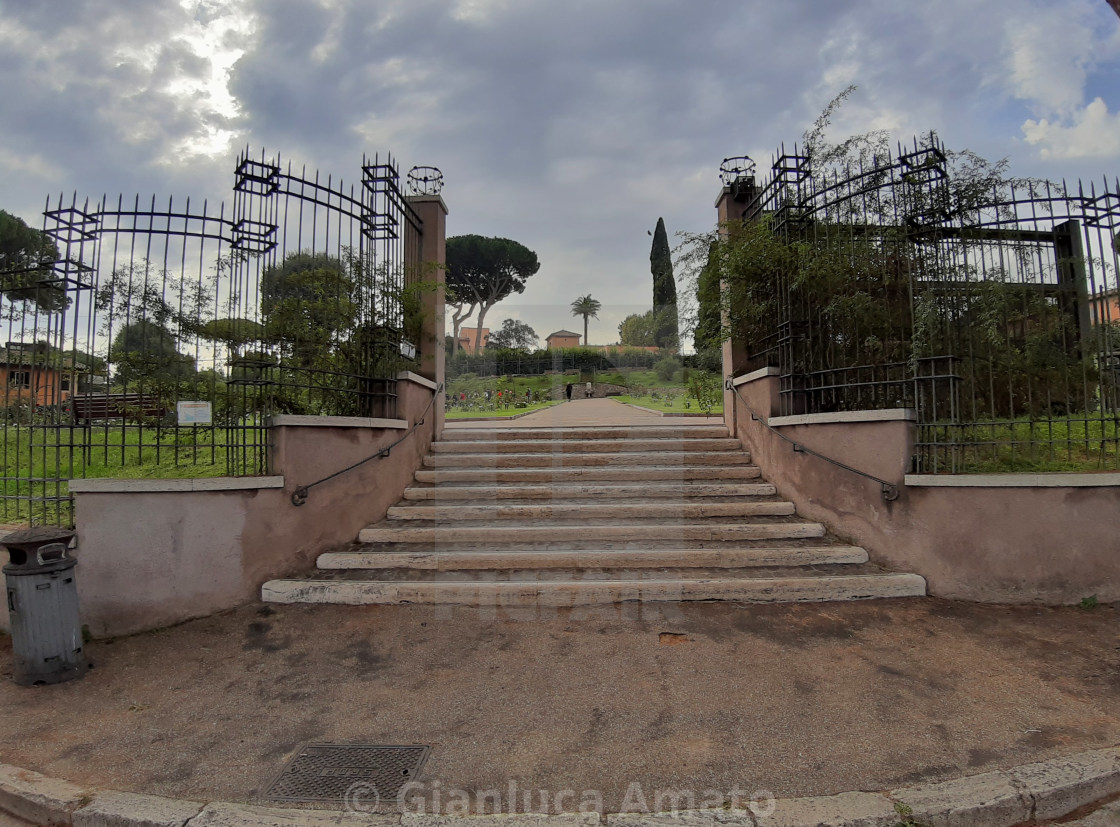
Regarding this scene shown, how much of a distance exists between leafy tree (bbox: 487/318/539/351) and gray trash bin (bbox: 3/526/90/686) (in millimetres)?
35255

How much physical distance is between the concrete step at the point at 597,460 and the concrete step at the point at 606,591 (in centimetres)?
220

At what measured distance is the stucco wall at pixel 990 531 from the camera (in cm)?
434

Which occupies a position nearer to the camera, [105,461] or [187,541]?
[187,541]

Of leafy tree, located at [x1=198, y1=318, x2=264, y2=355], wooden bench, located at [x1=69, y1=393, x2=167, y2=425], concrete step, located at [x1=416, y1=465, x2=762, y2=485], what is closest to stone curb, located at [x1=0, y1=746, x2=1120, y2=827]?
wooden bench, located at [x1=69, y1=393, x2=167, y2=425]

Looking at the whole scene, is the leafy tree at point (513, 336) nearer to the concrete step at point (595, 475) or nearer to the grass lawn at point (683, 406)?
the grass lawn at point (683, 406)

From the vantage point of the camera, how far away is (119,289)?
4922mm

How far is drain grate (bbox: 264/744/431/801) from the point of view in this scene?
2475 mm

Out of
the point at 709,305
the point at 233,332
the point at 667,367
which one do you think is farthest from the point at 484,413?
the point at 667,367

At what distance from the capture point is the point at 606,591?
4.40m

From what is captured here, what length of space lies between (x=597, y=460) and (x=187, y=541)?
13.3 ft

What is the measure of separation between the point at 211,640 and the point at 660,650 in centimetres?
317

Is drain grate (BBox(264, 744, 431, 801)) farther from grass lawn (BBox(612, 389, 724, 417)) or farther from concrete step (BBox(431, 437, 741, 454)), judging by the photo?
grass lawn (BBox(612, 389, 724, 417))

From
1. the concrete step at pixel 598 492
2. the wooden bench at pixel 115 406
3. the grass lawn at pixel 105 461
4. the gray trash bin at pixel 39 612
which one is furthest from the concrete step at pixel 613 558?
the wooden bench at pixel 115 406

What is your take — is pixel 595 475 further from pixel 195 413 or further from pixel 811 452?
pixel 195 413
